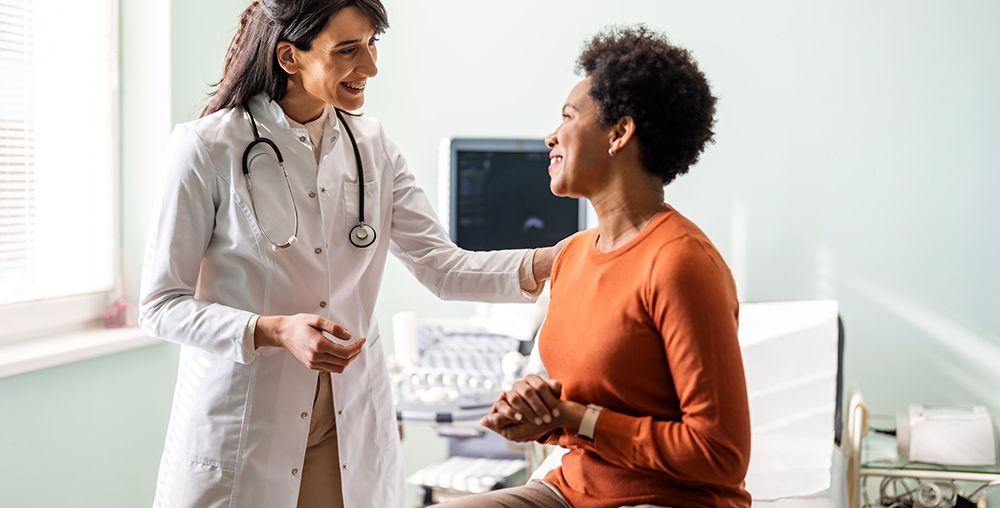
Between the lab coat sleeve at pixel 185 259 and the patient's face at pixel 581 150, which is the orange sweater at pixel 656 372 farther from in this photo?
the lab coat sleeve at pixel 185 259

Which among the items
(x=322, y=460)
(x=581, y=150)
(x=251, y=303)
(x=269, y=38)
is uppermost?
(x=269, y=38)

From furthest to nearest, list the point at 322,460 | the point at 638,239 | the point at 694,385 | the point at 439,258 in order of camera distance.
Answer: the point at 439,258 → the point at 322,460 → the point at 638,239 → the point at 694,385

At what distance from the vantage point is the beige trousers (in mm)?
1329

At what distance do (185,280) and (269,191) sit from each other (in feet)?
0.66

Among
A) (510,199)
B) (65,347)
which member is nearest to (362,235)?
(65,347)

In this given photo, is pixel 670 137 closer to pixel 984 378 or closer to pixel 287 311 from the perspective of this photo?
pixel 287 311

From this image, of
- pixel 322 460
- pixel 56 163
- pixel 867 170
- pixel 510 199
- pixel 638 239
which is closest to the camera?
pixel 638 239

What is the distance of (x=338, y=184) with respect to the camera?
136cm

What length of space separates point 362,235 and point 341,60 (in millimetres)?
305

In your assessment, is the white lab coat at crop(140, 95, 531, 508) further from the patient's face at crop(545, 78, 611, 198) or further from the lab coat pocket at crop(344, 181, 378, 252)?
the patient's face at crop(545, 78, 611, 198)

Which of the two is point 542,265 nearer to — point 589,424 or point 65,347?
point 589,424

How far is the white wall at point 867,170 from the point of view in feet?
7.73

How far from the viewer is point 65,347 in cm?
202

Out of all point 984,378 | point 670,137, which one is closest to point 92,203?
point 670,137
